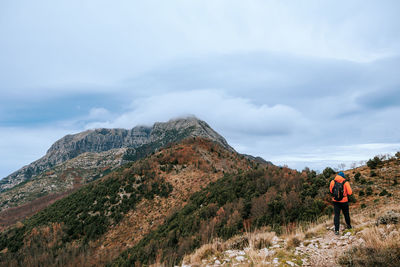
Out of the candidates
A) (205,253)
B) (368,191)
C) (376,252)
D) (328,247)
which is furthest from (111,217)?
(376,252)

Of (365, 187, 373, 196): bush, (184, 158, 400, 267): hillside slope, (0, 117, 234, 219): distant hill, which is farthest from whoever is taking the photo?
(0, 117, 234, 219): distant hill

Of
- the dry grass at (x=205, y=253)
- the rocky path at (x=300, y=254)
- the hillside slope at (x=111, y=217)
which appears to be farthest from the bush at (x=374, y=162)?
the hillside slope at (x=111, y=217)

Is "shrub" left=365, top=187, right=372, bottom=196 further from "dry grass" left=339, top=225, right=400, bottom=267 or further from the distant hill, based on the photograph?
the distant hill

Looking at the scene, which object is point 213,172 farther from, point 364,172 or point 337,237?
point 337,237

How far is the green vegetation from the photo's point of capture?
10.7 m

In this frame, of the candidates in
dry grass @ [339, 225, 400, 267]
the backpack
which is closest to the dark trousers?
the backpack

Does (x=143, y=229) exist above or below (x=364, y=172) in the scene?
below

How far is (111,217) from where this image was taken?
23656mm

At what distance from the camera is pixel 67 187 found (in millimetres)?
83438

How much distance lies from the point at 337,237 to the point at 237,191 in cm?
1225

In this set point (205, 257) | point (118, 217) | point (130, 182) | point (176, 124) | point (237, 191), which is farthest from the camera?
point (176, 124)

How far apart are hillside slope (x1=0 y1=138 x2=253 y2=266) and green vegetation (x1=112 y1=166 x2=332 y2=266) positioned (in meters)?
4.50

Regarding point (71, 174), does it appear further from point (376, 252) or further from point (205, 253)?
point (376, 252)

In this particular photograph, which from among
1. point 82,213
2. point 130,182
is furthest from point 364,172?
point 82,213
